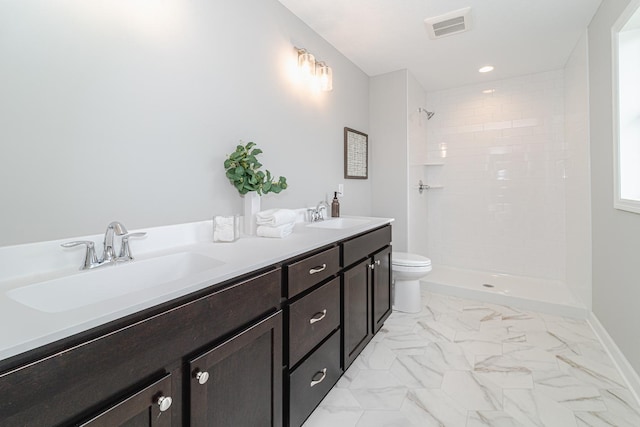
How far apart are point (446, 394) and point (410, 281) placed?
1.11m

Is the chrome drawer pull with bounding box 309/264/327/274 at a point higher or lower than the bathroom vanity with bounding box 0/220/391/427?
higher

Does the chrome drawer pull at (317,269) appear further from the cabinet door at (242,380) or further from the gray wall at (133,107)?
the gray wall at (133,107)

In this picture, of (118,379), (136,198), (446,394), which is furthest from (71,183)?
(446,394)

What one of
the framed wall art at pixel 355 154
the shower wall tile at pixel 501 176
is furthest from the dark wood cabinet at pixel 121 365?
the shower wall tile at pixel 501 176

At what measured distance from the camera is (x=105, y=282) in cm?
102

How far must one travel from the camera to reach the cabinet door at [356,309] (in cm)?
170

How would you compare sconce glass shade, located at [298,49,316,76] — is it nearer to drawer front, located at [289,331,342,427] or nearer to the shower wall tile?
drawer front, located at [289,331,342,427]

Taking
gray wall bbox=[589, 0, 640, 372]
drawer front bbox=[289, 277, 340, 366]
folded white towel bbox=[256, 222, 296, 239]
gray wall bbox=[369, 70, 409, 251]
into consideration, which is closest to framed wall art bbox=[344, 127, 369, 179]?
gray wall bbox=[369, 70, 409, 251]

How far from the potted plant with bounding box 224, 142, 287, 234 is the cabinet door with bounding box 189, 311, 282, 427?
67 centimetres

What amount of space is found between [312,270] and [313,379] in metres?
0.52

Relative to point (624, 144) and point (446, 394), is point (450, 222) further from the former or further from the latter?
point (446, 394)

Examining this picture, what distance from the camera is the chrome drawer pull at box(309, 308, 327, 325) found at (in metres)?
1.38

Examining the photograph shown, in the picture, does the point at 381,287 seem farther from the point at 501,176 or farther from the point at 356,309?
the point at 501,176

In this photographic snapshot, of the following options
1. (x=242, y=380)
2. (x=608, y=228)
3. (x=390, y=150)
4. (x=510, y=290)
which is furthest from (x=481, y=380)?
(x=390, y=150)
